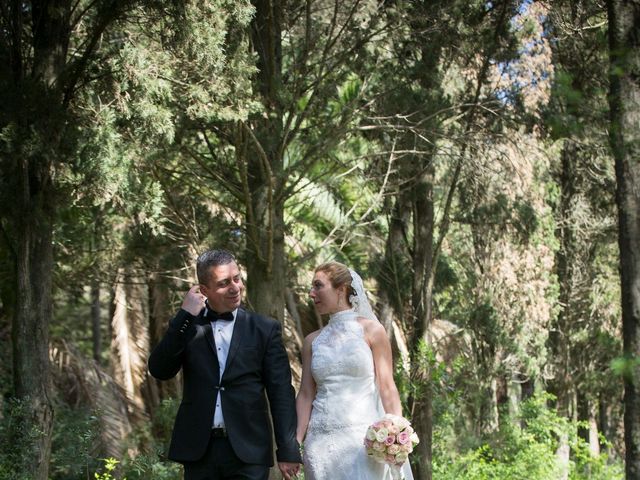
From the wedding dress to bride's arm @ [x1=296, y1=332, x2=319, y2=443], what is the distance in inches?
1.8

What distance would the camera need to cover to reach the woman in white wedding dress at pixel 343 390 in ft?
20.6

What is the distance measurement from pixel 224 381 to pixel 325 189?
33.1 feet

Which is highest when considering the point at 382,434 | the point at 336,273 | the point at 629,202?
the point at 629,202

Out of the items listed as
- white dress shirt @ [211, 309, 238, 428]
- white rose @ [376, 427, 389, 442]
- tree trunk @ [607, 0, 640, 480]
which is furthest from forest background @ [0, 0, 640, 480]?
white dress shirt @ [211, 309, 238, 428]

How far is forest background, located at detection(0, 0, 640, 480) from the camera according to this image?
30.2 ft

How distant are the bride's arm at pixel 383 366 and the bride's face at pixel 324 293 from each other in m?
0.30

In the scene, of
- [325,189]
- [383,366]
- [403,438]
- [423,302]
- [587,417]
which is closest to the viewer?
[403,438]

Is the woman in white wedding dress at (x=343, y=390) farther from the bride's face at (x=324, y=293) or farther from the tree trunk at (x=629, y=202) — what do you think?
the tree trunk at (x=629, y=202)

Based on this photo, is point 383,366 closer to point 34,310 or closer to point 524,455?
point 34,310

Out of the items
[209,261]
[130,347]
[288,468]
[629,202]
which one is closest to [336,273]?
[209,261]

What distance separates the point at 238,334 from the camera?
532 cm

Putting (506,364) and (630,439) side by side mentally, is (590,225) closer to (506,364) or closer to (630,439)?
(506,364)

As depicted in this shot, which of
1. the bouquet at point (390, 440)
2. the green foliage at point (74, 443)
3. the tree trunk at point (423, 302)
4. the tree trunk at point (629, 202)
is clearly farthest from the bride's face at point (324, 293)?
the tree trunk at point (423, 302)

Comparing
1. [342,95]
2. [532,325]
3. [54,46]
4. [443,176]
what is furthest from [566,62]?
[54,46]
